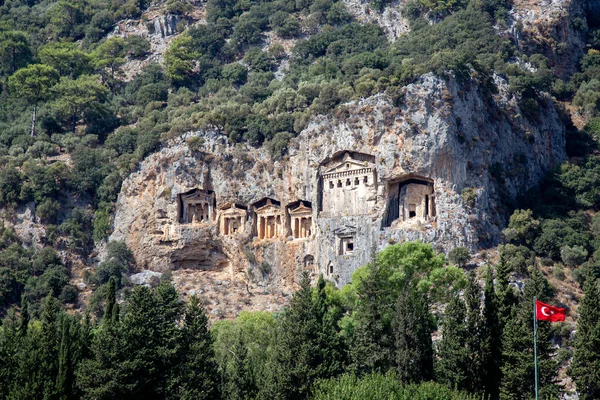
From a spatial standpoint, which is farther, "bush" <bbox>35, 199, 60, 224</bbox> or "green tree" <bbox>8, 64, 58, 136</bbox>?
"green tree" <bbox>8, 64, 58, 136</bbox>

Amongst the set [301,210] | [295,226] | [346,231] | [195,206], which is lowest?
[346,231]

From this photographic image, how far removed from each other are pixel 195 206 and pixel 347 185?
14.3m

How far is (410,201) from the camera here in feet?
254

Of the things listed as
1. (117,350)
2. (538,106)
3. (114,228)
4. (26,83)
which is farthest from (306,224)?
(26,83)

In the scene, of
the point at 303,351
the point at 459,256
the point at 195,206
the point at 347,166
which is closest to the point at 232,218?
the point at 195,206

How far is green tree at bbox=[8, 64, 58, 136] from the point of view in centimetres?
10894

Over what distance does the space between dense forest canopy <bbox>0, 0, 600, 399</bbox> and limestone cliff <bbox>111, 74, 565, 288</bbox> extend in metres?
1.74

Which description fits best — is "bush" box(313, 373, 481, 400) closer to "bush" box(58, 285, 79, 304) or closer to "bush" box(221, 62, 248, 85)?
"bush" box(58, 285, 79, 304)

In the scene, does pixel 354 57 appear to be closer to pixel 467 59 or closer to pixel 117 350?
pixel 467 59

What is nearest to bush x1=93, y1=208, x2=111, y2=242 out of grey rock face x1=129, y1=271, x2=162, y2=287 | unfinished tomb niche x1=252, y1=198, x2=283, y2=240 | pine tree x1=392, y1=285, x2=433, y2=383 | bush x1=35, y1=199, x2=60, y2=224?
bush x1=35, y1=199, x2=60, y2=224

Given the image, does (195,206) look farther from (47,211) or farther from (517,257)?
(517,257)

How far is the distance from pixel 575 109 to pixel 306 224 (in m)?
31.9

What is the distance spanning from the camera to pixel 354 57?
10144 centimetres

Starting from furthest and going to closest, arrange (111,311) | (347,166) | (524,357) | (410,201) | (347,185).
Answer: (347,166) → (347,185) → (410,201) → (111,311) → (524,357)
